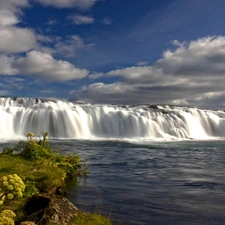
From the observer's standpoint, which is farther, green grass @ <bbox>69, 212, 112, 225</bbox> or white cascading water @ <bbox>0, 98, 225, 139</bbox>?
white cascading water @ <bbox>0, 98, 225, 139</bbox>

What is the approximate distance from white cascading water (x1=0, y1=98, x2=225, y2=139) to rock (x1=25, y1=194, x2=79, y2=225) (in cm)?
4409

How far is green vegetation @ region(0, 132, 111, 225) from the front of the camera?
6.62 metres

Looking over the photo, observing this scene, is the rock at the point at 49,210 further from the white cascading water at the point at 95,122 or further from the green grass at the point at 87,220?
the white cascading water at the point at 95,122

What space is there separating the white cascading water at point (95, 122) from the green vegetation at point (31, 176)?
37.0 m

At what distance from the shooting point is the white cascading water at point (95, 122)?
5542 cm

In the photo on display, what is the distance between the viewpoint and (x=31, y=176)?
456 inches

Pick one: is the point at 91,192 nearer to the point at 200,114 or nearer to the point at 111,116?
the point at 111,116

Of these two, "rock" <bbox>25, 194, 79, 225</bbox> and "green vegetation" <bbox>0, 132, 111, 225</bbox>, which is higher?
"green vegetation" <bbox>0, 132, 111, 225</bbox>

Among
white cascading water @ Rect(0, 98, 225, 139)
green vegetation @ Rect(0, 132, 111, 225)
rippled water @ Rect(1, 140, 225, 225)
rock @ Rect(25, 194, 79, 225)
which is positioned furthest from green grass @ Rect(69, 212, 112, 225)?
white cascading water @ Rect(0, 98, 225, 139)

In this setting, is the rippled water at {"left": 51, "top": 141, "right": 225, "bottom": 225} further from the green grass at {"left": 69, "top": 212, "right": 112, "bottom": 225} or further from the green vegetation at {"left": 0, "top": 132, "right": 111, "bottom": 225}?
the green grass at {"left": 69, "top": 212, "right": 112, "bottom": 225}

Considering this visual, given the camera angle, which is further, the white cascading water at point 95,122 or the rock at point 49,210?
the white cascading water at point 95,122

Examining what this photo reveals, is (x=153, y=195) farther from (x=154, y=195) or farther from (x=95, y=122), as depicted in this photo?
(x=95, y=122)

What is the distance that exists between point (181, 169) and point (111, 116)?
41693mm

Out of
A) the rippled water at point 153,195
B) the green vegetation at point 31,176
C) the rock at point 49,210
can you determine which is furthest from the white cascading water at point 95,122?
the rock at point 49,210
